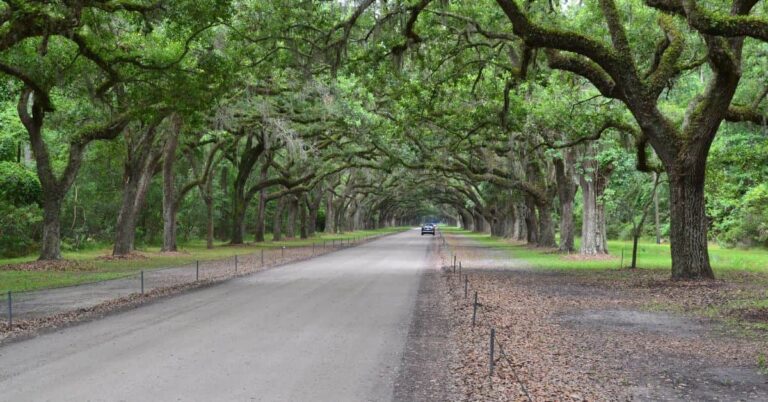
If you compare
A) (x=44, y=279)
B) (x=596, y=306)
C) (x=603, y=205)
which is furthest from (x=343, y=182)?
(x=596, y=306)

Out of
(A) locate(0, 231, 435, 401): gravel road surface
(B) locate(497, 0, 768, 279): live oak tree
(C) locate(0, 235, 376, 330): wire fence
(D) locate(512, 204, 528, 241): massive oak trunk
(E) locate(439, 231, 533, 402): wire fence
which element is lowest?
(C) locate(0, 235, 376, 330): wire fence

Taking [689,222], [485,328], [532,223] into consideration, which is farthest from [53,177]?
[532,223]

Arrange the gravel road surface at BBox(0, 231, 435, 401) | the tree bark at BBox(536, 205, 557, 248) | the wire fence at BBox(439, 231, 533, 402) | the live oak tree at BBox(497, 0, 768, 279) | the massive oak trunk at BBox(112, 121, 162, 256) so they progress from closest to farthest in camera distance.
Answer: the gravel road surface at BBox(0, 231, 435, 401), the wire fence at BBox(439, 231, 533, 402), the live oak tree at BBox(497, 0, 768, 279), the massive oak trunk at BBox(112, 121, 162, 256), the tree bark at BBox(536, 205, 557, 248)

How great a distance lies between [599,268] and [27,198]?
2655 centimetres

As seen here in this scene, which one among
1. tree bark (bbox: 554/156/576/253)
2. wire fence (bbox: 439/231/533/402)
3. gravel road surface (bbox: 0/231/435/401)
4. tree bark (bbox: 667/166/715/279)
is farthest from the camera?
tree bark (bbox: 554/156/576/253)

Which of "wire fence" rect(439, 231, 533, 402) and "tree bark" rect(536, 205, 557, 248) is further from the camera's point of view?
"tree bark" rect(536, 205, 557, 248)

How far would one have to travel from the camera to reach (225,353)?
8.48 meters

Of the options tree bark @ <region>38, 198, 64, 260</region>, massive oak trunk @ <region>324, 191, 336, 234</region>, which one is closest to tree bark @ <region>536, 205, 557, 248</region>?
tree bark @ <region>38, 198, 64, 260</region>

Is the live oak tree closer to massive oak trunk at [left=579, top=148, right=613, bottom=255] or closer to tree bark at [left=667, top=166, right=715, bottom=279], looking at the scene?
tree bark at [left=667, top=166, right=715, bottom=279]

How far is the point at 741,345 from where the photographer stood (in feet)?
29.1

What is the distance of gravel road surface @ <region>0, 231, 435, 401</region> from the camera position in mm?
6660

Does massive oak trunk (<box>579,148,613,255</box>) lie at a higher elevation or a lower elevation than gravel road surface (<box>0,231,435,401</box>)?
higher

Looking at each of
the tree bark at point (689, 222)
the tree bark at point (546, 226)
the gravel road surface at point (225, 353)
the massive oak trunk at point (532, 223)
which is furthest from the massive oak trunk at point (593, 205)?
the gravel road surface at point (225, 353)

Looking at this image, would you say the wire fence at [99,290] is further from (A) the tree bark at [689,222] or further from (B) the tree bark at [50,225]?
(A) the tree bark at [689,222]
